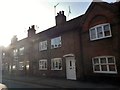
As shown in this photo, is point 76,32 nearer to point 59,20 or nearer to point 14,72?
point 59,20

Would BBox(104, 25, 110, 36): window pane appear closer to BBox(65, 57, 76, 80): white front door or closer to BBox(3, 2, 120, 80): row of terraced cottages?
BBox(3, 2, 120, 80): row of terraced cottages

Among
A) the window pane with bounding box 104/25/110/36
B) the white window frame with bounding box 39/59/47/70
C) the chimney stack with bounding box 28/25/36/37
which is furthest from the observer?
the chimney stack with bounding box 28/25/36/37

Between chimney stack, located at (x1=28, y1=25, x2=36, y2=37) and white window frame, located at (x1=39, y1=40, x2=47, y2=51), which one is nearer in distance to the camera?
white window frame, located at (x1=39, y1=40, x2=47, y2=51)

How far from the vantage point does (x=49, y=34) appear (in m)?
23.7

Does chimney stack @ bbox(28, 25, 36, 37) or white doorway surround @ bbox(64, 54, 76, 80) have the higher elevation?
chimney stack @ bbox(28, 25, 36, 37)

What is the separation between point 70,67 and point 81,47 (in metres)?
3.06

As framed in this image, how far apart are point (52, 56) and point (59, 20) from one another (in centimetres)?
518

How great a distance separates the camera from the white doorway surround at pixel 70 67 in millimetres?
19109

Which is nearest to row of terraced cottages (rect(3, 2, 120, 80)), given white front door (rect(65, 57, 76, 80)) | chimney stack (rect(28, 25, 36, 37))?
white front door (rect(65, 57, 76, 80))

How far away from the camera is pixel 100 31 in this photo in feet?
53.0

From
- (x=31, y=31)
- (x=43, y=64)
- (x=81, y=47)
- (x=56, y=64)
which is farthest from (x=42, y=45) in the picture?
(x=81, y=47)

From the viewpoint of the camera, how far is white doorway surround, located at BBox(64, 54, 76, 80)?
19.1m

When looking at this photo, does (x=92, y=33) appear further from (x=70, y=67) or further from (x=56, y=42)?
(x=56, y=42)

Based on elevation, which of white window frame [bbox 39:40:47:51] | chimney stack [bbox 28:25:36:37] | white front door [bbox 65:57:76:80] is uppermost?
chimney stack [bbox 28:25:36:37]
